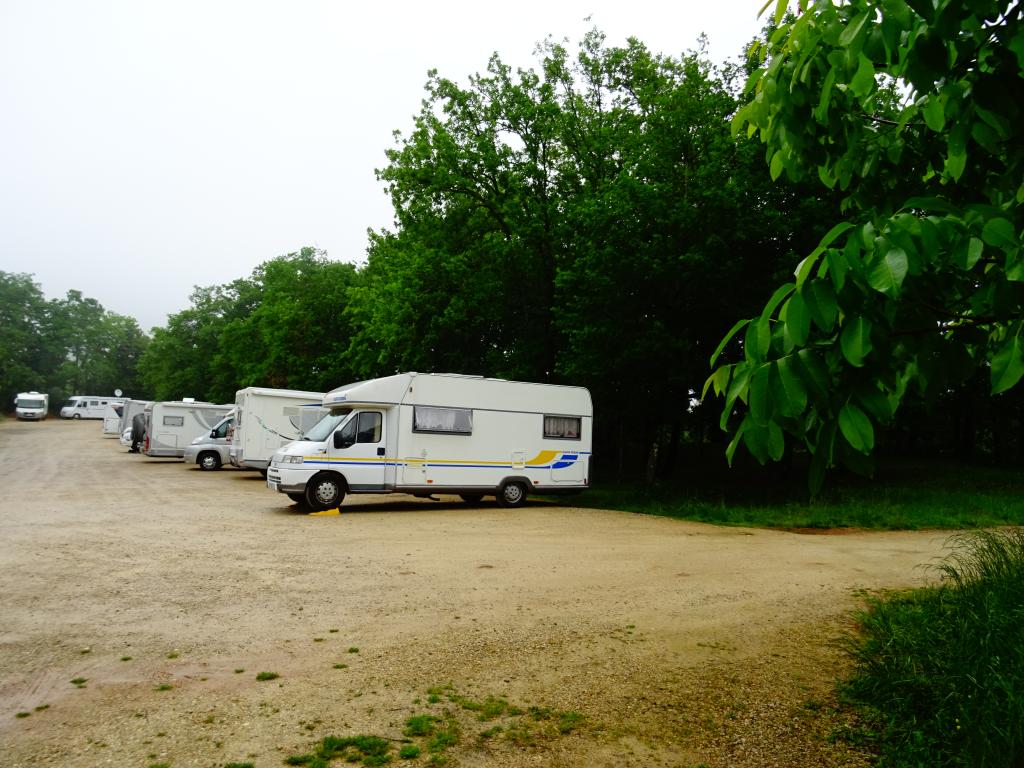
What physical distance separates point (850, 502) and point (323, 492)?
1209 cm

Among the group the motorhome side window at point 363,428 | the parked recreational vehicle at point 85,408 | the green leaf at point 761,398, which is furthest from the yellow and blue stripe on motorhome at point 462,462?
the parked recreational vehicle at point 85,408

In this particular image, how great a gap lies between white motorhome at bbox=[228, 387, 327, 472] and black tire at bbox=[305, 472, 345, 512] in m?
7.15

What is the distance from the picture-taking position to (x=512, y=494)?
1708 cm

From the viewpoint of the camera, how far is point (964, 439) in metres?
34.5

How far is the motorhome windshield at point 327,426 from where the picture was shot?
1521cm

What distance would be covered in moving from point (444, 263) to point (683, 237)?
31.7ft

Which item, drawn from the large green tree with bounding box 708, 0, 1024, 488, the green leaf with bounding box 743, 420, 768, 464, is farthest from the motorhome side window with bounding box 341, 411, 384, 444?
the green leaf with bounding box 743, 420, 768, 464

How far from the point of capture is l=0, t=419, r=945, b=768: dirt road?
3.83m

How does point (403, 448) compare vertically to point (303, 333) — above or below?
below

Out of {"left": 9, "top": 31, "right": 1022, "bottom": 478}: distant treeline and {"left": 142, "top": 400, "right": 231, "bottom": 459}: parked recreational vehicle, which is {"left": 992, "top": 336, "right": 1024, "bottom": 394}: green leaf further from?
{"left": 142, "top": 400, "right": 231, "bottom": 459}: parked recreational vehicle

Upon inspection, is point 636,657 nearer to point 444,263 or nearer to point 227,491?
point 227,491

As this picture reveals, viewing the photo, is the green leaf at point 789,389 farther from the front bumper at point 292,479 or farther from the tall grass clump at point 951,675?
the front bumper at point 292,479

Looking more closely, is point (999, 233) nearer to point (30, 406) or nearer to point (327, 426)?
point (327, 426)

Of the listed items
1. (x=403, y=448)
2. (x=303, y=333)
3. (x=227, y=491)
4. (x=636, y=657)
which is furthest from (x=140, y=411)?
(x=636, y=657)
